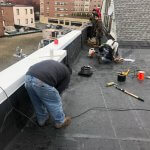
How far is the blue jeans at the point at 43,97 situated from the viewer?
265 cm

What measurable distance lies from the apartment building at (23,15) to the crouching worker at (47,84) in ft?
129

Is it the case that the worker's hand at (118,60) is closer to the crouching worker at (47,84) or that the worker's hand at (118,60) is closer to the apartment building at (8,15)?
the crouching worker at (47,84)

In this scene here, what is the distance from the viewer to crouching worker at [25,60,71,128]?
264cm

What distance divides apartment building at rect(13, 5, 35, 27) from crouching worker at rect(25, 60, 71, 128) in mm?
39361

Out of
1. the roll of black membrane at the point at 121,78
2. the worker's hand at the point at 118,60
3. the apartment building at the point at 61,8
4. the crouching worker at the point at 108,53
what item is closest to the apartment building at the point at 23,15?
the apartment building at the point at 61,8

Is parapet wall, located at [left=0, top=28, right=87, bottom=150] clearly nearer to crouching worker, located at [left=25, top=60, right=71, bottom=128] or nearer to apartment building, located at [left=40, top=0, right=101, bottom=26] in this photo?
crouching worker, located at [left=25, top=60, right=71, bottom=128]

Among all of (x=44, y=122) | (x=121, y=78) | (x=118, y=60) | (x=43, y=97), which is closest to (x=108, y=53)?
(x=118, y=60)

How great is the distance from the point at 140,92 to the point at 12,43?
24.3 metres

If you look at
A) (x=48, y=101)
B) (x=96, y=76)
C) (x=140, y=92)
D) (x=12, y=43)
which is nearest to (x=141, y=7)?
(x=96, y=76)

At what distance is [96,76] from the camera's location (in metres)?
5.52

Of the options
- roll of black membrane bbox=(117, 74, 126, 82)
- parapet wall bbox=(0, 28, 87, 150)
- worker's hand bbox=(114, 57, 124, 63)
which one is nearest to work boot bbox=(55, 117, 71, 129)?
parapet wall bbox=(0, 28, 87, 150)

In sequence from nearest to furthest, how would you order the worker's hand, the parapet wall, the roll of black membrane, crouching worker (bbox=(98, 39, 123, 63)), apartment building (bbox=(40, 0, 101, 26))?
1. the parapet wall
2. the roll of black membrane
3. crouching worker (bbox=(98, 39, 123, 63))
4. the worker's hand
5. apartment building (bbox=(40, 0, 101, 26))

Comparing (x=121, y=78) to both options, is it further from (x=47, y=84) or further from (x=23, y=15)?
(x=23, y=15)

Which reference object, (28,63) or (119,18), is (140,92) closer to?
(28,63)
